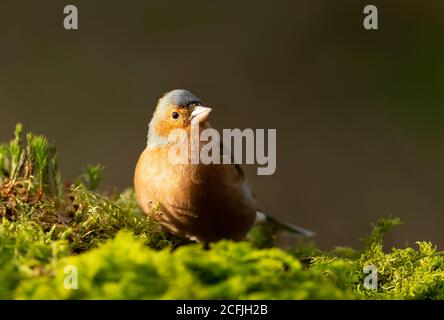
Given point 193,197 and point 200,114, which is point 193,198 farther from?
point 200,114

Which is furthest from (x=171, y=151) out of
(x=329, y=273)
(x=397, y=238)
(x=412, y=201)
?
(x=412, y=201)

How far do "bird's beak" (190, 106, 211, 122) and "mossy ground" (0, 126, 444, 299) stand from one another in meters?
0.57

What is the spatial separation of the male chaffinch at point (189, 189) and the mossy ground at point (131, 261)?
133mm

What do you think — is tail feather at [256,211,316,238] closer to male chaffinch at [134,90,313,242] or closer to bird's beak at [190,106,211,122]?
male chaffinch at [134,90,313,242]

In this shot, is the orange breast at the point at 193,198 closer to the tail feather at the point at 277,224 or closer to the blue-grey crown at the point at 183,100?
the blue-grey crown at the point at 183,100

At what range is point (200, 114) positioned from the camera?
8.73ft

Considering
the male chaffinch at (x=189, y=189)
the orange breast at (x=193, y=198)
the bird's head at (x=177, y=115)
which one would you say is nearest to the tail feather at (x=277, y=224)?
the male chaffinch at (x=189, y=189)

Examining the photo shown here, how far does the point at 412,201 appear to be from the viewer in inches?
261

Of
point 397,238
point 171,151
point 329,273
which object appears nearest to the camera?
point 329,273

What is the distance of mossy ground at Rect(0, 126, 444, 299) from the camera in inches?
52.2

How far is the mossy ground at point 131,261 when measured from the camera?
4.35 ft

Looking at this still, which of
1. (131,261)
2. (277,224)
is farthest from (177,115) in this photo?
(131,261)
